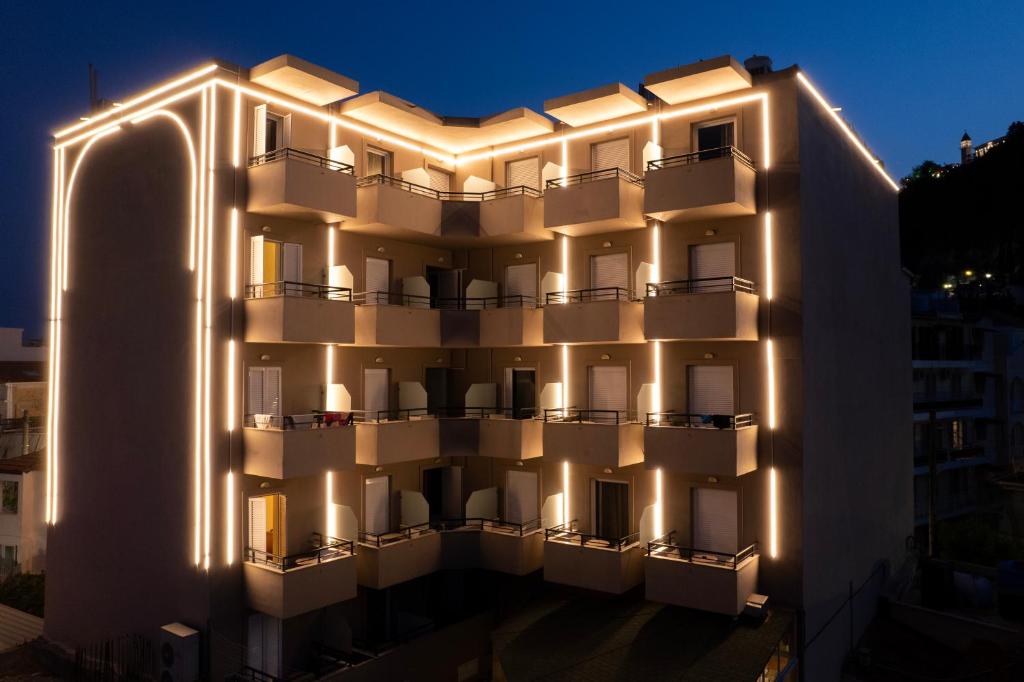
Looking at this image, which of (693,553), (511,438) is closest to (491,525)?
(511,438)

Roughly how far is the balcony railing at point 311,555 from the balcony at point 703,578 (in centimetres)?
689

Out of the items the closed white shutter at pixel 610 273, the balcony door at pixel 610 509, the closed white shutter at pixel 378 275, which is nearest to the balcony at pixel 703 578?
the balcony door at pixel 610 509

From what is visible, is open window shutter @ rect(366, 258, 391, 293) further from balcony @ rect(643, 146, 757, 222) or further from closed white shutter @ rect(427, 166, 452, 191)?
balcony @ rect(643, 146, 757, 222)

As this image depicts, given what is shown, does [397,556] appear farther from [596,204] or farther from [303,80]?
[303,80]

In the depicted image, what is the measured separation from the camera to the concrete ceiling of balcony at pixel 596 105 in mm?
17875

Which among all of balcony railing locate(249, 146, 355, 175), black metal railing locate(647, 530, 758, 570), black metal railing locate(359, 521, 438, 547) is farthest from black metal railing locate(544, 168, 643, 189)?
black metal railing locate(359, 521, 438, 547)

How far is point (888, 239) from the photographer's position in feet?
78.6

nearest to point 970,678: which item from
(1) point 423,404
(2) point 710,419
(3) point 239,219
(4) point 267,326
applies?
(2) point 710,419

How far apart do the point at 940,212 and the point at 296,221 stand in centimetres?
6361

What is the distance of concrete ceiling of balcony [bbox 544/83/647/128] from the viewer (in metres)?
17.9

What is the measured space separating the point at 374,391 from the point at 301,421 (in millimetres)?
2552

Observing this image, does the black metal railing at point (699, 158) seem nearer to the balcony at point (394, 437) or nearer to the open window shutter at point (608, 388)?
the open window shutter at point (608, 388)

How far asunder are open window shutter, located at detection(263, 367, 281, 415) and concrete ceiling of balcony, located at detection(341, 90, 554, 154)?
6.89 metres

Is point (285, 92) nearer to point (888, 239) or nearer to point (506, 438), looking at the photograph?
point (506, 438)
